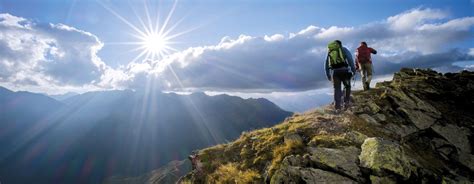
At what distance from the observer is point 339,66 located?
19219 mm

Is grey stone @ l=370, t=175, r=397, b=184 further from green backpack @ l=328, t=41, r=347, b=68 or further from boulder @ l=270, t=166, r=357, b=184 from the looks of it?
green backpack @ l=328, t=41, r=347, b=68

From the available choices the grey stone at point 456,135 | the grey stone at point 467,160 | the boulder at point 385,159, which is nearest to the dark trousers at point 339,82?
the grey stone at point 456,135

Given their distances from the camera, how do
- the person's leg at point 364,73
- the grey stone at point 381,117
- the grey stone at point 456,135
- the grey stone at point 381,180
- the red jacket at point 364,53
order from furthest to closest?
1. the person's leg at point 364,73
2. the red jacket at point 364,53
3. the grey stone at point 381,117
4. the grey stone at point 456,135
5. the grey stone at point 381,180

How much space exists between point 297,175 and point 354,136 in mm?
4201

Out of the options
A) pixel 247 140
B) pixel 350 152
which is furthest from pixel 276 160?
pixel 247 140

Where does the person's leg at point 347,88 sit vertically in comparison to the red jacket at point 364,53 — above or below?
below

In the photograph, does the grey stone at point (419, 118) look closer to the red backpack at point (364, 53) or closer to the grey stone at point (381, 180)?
the red backpack at point (364, 53)

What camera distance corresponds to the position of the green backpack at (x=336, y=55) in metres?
18.7

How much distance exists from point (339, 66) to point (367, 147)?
7441 millimetres

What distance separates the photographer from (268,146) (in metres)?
15.6

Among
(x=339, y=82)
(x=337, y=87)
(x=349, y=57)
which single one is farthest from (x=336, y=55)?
(x=337, y=87)

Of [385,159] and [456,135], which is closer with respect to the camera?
[385,159]

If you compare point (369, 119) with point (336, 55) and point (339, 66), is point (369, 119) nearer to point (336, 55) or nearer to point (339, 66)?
point (339, 66)

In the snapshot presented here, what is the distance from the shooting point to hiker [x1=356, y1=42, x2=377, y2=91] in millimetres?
25812
